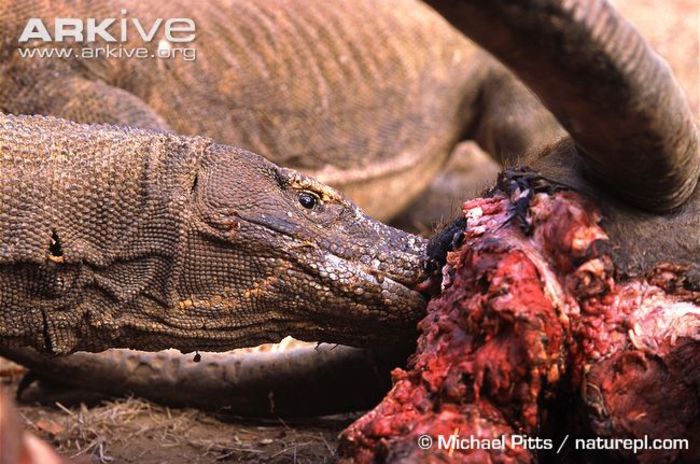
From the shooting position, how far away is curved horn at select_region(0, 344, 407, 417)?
3.61 m

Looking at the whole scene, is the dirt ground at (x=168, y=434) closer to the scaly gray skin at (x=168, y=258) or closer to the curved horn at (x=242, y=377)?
the curved horn at (x=242, y=377)

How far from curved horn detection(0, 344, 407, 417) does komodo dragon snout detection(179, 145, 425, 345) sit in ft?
1.02

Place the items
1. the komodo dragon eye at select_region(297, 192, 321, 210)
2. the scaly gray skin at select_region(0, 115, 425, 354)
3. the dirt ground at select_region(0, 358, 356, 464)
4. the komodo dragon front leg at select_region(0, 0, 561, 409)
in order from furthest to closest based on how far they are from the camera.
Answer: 1. the komodo dragon front leg at select_region(0, 0, 561, 409)
2. the dirt ground at select_region(0, 358, 356, 464)
3. the komodo dragon eye at select_region(297, 192, 321, 210)
4. the scaly gray skin at select_region(0, 115, 425, 354)

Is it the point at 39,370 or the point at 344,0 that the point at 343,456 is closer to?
the point at 39,370

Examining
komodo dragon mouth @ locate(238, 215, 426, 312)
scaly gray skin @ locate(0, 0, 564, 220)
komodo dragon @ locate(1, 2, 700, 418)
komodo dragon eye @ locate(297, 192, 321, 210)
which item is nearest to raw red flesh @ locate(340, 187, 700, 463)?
komodo dragon @ locate(1, 2, 700, 418)

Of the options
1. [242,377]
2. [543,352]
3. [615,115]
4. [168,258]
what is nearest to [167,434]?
[242,377]

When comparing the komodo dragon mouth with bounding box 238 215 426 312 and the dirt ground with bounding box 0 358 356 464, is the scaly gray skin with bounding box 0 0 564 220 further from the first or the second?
the komodo dragon mouth with bounding box 238 215 426 312

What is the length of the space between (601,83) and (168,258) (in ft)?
4.44

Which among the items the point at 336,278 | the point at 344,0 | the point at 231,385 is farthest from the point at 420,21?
the point at 336,278

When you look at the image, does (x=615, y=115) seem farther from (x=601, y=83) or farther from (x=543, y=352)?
(x=543, y=352)

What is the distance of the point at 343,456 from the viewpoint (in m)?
2.58

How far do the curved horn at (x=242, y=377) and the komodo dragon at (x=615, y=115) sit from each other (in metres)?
0.92

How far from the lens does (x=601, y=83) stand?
2.31 metres

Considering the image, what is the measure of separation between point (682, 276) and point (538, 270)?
387 mm
